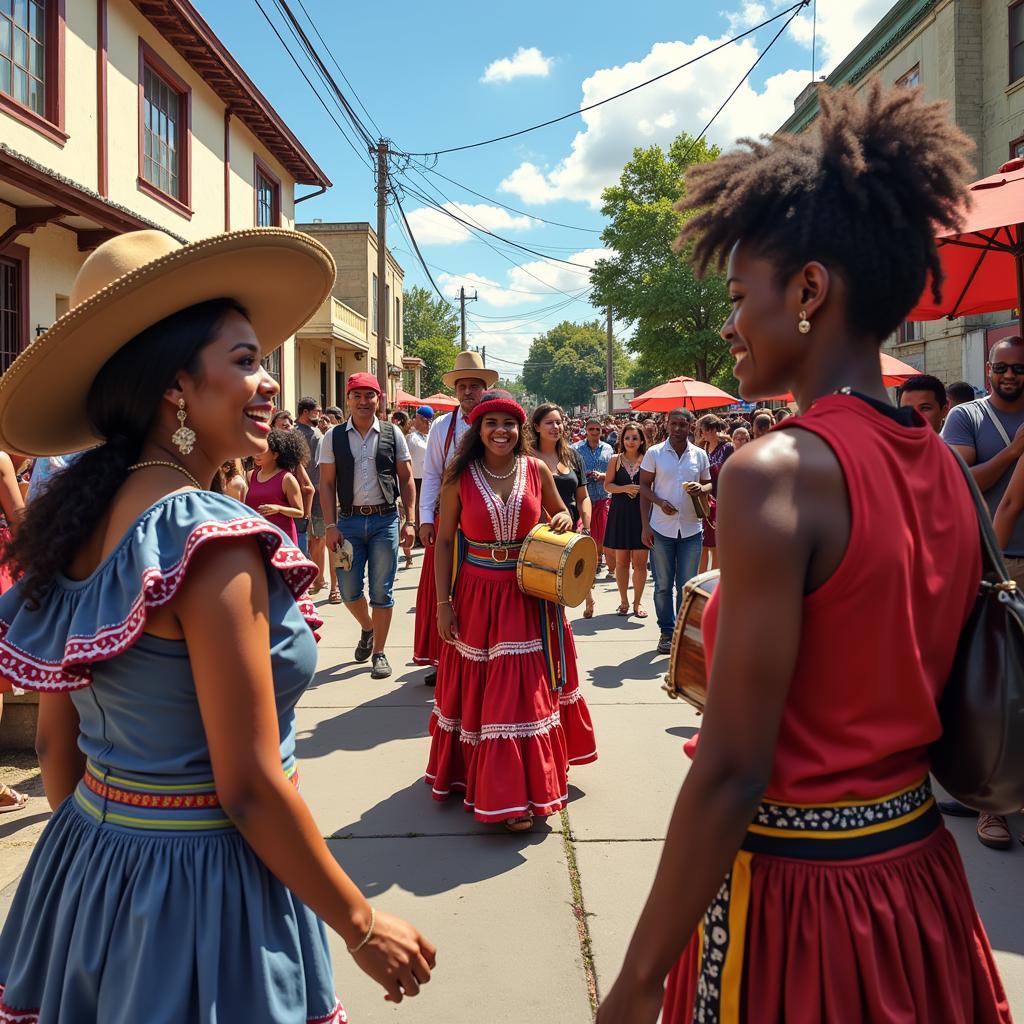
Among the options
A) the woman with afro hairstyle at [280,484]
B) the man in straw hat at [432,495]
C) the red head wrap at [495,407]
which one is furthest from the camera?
the woman with afro hairstyle at [280,484]

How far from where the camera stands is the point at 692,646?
1.75 m

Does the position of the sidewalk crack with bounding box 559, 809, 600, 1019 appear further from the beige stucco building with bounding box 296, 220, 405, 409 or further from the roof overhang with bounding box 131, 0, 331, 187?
the beige stucco building with bounding box 296, 220, 405, 409

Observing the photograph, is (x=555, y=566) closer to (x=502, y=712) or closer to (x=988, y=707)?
(x=502, y=712)

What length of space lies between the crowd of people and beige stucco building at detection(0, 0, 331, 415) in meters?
7.48

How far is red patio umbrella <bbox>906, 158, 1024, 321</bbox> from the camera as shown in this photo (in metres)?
4.15

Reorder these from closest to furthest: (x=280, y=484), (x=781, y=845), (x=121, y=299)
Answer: (x=781, y=845), (x=121, y=299), (x=280, y=484)

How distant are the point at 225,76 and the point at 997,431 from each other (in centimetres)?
1341

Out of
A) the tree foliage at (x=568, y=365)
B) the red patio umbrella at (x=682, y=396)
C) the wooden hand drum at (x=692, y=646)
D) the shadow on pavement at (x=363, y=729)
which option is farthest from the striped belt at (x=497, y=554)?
the tree foliage at (x=568, y=365)

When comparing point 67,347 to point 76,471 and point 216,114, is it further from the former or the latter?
point 216,114

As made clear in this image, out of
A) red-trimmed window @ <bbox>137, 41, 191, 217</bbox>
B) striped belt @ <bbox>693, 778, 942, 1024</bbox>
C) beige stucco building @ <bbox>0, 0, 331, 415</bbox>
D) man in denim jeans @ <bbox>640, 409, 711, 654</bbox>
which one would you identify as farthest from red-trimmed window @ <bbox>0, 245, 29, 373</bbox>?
striped belt @ <bbox>693, 778, 942, 1024</bbox>

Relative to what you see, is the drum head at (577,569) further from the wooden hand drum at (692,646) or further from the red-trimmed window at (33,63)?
the red-trimmed window at (33,63)

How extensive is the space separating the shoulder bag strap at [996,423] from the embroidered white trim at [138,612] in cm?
395

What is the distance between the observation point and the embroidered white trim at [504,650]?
13.9 ft

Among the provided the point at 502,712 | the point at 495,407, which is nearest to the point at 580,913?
the point at 502,712
